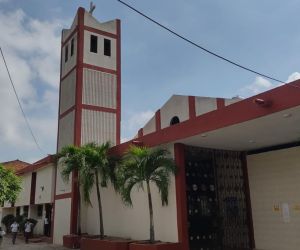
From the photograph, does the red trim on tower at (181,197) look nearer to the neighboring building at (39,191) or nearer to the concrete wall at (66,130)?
the concrete wall at (66,130)

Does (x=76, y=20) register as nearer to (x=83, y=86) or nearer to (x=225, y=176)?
(x=83, y=86)

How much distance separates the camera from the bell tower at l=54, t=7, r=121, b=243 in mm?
22250

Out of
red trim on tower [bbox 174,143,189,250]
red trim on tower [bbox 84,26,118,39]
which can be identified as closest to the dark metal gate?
red trim on tower [bbox 174,143,189,250]

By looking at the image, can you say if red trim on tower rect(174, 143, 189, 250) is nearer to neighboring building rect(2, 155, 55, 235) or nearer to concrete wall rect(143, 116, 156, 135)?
concrete wall rect(143, 116, 156, 135)

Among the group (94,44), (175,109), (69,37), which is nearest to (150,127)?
(175,109)

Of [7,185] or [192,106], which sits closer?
[7,185]

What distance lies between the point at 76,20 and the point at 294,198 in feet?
58.2

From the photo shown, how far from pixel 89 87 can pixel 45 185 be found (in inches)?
295

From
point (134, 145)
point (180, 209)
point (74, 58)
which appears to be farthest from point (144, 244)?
point (74, 58)

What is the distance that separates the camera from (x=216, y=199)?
15.0 m

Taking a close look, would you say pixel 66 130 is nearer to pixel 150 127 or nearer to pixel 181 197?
pixel 150 127

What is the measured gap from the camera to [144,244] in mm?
12477

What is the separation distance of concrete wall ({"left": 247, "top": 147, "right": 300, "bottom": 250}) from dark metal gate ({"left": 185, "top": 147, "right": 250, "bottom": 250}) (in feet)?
1.84

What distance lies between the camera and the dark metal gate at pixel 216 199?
1409cm
